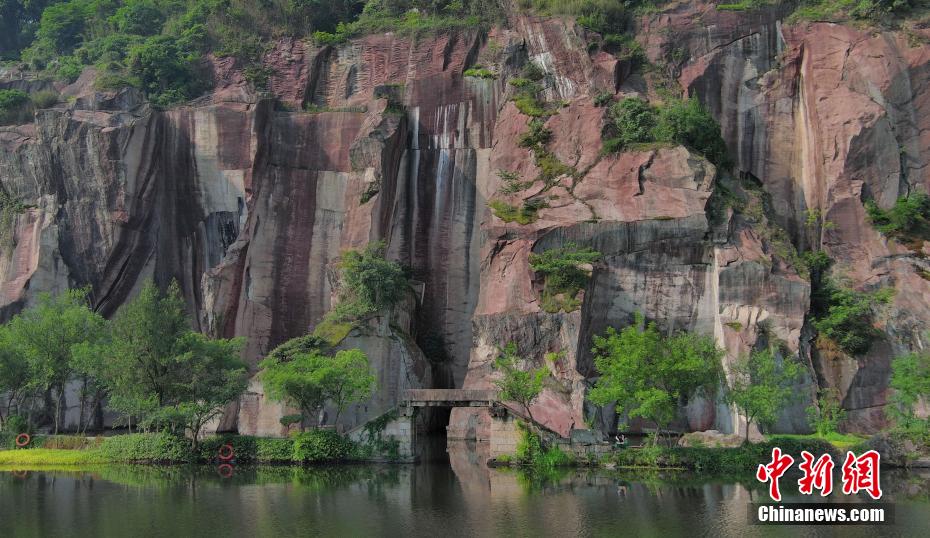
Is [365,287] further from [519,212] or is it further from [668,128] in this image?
[668,128]

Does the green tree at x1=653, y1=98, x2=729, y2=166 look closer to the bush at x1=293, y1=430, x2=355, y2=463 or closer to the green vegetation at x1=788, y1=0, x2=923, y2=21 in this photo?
the green vegetation at x1=788, y1=0, x2=923, y2=21

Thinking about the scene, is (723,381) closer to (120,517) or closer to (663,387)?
(663,387)

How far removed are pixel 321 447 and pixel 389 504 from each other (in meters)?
10.9

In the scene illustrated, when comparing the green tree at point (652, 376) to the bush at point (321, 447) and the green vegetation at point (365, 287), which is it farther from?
the green vegetation at point (365, 287)

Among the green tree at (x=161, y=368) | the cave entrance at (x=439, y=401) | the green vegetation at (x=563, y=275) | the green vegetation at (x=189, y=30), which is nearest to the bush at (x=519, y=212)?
the green vegetation at (x=563, y=275)

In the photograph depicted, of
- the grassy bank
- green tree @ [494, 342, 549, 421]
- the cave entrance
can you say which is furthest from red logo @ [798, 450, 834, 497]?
the grassy bank

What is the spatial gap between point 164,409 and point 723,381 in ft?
75.5

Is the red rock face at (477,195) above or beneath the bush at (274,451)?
above

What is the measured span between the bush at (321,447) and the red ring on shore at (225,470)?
268 centimetres

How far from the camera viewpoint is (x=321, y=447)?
1489 inches

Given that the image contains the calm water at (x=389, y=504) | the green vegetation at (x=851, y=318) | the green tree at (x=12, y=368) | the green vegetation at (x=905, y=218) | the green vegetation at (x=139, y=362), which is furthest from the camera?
the green vegetation at (x=905, y=218)

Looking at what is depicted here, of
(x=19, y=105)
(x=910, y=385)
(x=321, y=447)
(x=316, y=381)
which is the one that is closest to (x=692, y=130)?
(x=910, y=385)

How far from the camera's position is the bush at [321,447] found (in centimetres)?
3775

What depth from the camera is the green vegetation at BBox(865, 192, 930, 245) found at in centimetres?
4650
